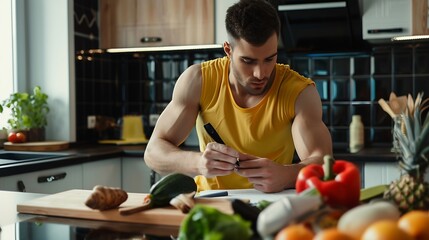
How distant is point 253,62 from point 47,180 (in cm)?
135

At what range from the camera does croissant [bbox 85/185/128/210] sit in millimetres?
1355

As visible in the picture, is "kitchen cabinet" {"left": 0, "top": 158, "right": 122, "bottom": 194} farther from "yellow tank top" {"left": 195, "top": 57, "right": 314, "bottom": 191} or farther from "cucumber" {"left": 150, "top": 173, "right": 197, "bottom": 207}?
"cucumber" {"left": 150, "top": 173, "right": 197, "bottom": 207}

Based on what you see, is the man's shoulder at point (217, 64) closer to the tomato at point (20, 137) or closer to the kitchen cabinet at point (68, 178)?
the kitchen cabinet at point (68, 178)

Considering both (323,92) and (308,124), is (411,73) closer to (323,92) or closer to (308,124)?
(323,92)

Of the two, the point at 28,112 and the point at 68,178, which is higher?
the point at 28,112

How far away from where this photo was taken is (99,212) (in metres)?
1.39

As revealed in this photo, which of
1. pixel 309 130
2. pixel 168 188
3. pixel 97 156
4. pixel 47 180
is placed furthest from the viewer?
pixel 97 156

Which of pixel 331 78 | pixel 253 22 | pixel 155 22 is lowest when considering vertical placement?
pixel 331 78

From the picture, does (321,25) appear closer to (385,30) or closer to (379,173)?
(385,30)

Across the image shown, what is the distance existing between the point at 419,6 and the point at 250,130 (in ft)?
5.17

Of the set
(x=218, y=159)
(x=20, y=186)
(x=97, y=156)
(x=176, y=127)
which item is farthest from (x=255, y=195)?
(x=97, y=156)

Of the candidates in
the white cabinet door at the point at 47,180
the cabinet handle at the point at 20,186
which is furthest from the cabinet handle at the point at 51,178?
the cabinet handle at the point at 20,186

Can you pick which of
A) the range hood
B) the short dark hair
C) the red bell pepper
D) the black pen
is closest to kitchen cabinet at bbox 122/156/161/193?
the range hood

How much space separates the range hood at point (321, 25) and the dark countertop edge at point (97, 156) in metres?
0.66
